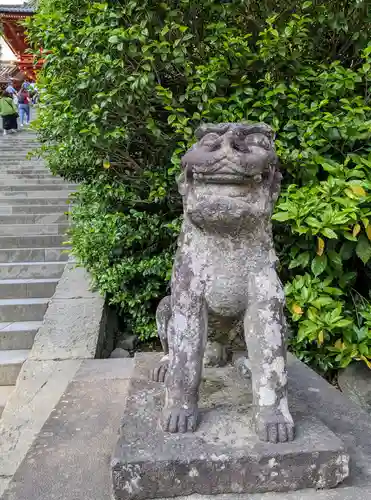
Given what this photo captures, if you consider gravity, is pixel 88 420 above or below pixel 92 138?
below

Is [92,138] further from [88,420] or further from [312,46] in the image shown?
[88,420]

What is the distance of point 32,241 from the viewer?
228 inches

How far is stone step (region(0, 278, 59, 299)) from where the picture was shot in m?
4.62

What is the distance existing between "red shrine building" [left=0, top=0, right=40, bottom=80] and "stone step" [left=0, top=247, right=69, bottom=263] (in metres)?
14.3

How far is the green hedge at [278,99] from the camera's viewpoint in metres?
2.95

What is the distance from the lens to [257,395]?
66.0 inches

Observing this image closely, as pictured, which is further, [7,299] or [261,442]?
[7,299]

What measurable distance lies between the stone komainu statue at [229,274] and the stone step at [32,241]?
4245 millimetres

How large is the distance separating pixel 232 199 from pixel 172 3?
7.55 ft

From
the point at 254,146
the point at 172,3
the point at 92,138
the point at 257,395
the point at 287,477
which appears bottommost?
the point at 287,477

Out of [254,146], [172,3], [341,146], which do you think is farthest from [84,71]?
[254,146]

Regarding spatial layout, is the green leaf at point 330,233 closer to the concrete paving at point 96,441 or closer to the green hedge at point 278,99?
the green hedge at point 278,99

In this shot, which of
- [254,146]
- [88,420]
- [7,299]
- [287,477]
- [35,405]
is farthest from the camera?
[7,299]

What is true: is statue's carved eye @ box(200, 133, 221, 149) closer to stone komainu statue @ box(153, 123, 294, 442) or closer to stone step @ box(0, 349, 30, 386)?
stone komainu statue @ box(153, 123, 294, 442)
